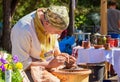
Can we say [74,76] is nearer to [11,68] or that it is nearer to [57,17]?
[57,17]

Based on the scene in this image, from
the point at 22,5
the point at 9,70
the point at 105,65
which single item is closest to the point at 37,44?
the point at 9,70

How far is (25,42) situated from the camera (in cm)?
311

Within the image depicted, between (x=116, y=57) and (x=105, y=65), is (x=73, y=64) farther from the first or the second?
(x=105, y=65)

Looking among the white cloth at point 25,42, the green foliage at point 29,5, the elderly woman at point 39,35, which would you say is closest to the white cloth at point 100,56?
the elderly woman at point 39,35

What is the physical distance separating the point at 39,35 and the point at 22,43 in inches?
6.4

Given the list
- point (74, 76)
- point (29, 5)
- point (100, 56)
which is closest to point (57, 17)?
point (74, 76)

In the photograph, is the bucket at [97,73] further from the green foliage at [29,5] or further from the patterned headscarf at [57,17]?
the green foliage at [29,5]

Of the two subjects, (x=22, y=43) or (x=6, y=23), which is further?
(x=6, y=23)

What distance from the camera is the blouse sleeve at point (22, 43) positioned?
309 cm

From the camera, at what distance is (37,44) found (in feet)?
10.3

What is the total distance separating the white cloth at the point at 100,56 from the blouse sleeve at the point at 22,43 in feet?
11.3

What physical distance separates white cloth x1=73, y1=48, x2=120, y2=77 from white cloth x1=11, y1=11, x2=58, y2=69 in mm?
3391

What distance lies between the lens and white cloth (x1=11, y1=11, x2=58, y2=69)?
10.2 ft

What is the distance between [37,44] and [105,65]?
4.22m
